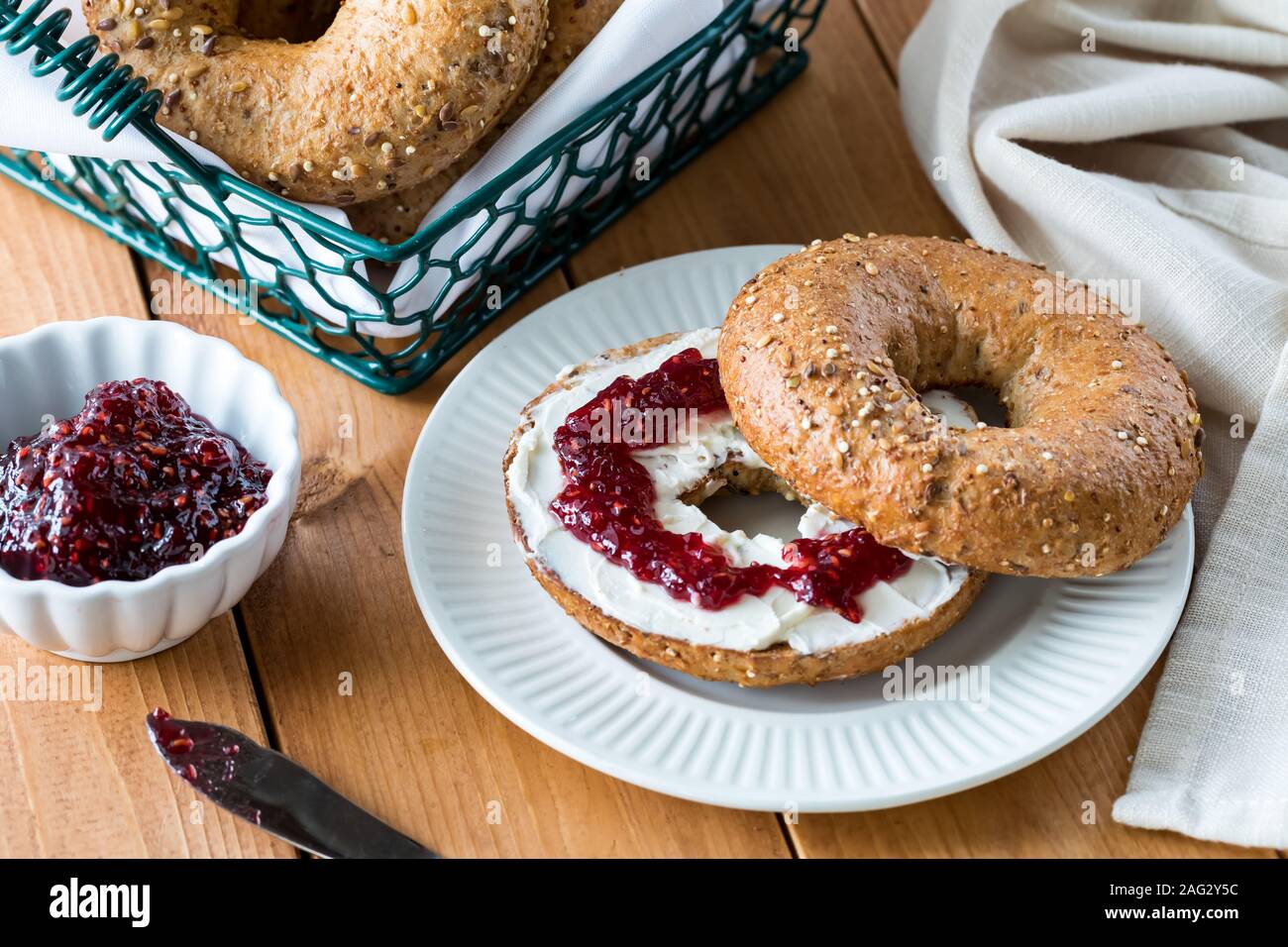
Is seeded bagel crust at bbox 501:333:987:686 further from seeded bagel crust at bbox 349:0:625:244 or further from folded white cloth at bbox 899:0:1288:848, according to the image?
seeded bagel crust at bbox 349:0:625:244

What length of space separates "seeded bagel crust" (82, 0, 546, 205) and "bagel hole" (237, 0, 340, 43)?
0.21 m

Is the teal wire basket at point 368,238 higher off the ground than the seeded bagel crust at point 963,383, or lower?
higher

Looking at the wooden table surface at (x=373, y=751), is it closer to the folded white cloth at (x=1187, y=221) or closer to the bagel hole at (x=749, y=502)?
the folded white cloth at (x=1187, y=221)

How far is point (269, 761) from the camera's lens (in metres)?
→ 2.01

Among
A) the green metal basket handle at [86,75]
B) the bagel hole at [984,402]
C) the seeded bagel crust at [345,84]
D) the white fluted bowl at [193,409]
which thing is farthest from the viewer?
the bagel hole at [984,402]

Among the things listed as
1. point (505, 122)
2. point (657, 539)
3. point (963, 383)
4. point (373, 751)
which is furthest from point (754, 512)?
point (505, 122)

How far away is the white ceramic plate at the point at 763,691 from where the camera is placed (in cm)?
199

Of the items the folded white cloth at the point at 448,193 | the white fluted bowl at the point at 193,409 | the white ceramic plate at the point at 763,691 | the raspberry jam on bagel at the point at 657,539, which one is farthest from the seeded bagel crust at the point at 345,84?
the raspberry jam on bagel at the point at 657,539

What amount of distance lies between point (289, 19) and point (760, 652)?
166 centimetres

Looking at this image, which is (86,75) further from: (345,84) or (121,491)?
(121,491)

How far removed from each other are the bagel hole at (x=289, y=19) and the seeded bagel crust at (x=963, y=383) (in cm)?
114

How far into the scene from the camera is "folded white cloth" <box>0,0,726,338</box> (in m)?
2.37

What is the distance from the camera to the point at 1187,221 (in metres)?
2.78
